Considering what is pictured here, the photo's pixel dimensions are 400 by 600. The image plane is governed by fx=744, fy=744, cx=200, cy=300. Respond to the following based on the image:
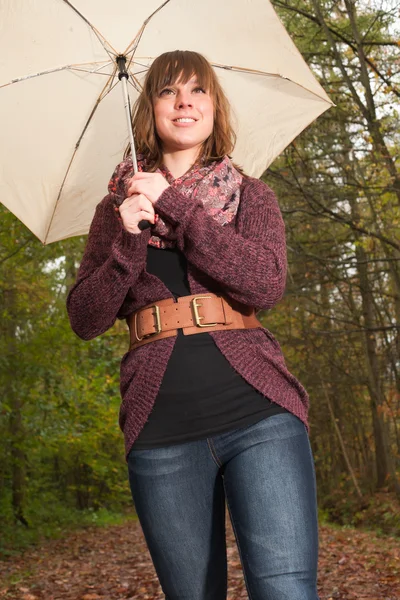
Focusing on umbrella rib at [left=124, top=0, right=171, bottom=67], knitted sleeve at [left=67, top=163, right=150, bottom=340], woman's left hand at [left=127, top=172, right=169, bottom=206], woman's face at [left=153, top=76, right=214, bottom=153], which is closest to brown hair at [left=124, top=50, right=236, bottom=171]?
woman's face at [left=153, top=76, right=214, bottom=153]

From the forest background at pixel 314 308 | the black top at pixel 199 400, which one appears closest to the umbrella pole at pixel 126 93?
the black top at pixel 199 400

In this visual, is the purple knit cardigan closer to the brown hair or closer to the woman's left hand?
the woman's left hand

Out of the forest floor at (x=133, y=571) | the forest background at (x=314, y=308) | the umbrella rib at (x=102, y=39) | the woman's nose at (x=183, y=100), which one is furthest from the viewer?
the forest background at (x=314, y=308)

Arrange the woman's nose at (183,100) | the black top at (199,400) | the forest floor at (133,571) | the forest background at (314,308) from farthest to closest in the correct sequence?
1. the forest background at (314,308)
2. the forest floor at (133,571)
3. the woman's nose at (183,100)
4. the black top at (199,400)

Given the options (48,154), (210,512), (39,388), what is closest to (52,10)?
(48,154)

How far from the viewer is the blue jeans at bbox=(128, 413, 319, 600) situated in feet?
7.02

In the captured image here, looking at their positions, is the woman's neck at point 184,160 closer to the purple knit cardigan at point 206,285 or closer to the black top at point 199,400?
the purple knit cardigan at point 206,285

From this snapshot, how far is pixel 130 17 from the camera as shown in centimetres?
302

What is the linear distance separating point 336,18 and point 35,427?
818cm

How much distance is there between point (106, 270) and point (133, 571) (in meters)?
6.93

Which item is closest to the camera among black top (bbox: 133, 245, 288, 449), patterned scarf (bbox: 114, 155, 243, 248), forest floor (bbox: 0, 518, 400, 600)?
black top (bbox: 133, 245, 288, 449)

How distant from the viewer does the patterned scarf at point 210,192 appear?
2414mm

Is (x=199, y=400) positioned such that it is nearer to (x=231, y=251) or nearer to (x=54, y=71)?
(x=231, y=251)

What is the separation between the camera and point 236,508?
2209 millimetres
